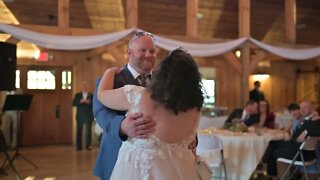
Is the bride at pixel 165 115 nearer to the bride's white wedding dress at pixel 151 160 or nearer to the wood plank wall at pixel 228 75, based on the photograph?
the bride's white wedding dress at pixel 151 160

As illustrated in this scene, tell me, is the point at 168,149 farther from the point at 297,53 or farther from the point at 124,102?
the point at 297,53

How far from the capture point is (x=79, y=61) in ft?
32.3

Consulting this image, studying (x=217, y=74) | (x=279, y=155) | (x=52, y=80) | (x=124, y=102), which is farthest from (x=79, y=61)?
(x=124, y=102)

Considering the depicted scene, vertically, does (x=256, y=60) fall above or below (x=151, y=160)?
above

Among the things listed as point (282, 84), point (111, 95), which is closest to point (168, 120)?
point (111, 95)

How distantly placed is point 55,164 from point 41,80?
125 inches

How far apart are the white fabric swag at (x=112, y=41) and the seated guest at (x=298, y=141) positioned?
2.68 metres

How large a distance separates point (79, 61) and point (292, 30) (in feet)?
16.1

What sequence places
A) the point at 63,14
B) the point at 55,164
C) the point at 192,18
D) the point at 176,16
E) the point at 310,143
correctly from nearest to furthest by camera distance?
the point at 310,143
the point at 55,164
the point at 63,14
the point at 192,18
the point at 176,16

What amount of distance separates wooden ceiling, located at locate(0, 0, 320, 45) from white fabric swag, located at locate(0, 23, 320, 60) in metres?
1.91

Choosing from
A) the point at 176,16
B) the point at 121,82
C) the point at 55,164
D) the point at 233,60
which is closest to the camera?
the point at 121,82

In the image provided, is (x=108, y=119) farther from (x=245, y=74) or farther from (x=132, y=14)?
(x=245, y=74)

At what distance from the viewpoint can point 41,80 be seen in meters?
9.70

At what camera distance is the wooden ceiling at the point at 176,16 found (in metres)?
8.78
